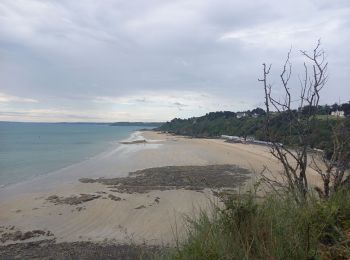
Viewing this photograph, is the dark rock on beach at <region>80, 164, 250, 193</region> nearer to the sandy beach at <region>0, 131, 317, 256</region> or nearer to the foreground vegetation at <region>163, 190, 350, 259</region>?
the sandy beach at <region>0, 131, 317, 256</region>

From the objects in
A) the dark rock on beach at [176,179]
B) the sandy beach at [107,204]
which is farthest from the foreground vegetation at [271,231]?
the dark rock on beach at [176,179]

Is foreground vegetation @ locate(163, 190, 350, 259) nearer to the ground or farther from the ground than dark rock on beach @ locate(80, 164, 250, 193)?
farther from the ground

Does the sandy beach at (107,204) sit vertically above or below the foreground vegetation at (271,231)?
below

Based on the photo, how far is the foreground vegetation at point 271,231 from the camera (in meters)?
3.20

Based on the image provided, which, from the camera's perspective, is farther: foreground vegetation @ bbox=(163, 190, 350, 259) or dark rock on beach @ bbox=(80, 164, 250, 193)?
dark rock on beach @ bbox=(80, 164, 250, 193)

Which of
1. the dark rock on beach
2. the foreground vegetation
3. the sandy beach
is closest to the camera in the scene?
the foreground vegetation

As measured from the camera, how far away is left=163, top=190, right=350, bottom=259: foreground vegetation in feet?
10.5

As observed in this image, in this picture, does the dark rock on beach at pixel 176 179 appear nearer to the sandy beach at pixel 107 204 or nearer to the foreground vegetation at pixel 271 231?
the sandy beach at pixel 107 204

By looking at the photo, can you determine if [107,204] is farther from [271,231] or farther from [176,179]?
[271,231]

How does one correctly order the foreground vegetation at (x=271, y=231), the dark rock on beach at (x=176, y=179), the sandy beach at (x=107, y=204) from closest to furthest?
the foreground vegetation at (x=271, y=231) → the sandy beach at (x=107, y=204) → the dark rock on beach at (x=176, y=179)

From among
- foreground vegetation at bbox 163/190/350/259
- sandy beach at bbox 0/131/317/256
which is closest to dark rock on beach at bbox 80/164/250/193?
sandy beach at bbox 0/131/317/256

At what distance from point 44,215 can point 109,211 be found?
233 cm

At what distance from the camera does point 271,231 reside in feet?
10.7

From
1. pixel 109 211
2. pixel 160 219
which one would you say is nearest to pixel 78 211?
pixel 109 211
